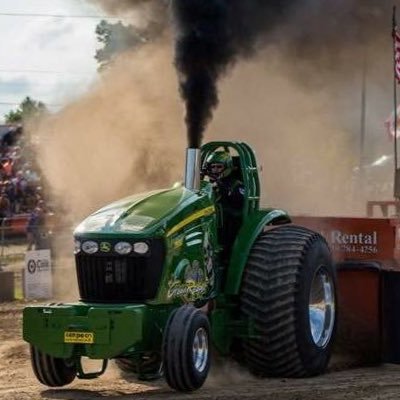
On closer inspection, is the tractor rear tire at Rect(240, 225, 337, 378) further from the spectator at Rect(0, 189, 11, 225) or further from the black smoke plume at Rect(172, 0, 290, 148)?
the spectator at Rect(0, 189, 11, 225)

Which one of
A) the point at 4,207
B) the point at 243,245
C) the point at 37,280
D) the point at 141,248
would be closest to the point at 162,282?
the point at 141,248

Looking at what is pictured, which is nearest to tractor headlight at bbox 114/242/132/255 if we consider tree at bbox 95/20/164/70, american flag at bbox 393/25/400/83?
tree at bbox 95/20/164/70

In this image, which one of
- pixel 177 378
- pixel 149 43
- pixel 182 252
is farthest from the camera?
pixel 149 43

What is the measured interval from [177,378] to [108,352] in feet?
1.53

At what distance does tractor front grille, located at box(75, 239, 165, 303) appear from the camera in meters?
6.38

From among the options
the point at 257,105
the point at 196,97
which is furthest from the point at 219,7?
the point at 257,105

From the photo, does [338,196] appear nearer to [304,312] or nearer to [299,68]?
[299,68]

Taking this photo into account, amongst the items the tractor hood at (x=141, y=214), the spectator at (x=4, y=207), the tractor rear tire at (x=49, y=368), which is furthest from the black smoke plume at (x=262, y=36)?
the spectator at (x=4, y=207)

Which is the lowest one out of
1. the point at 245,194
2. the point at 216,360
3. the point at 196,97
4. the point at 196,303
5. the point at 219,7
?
the point at 216,360

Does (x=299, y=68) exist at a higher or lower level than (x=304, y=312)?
higher

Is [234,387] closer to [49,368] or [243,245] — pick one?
[243,245]

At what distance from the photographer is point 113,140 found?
14.4 metres

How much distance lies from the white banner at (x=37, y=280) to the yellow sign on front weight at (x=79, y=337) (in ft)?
28.3

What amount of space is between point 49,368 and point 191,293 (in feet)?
3.57
